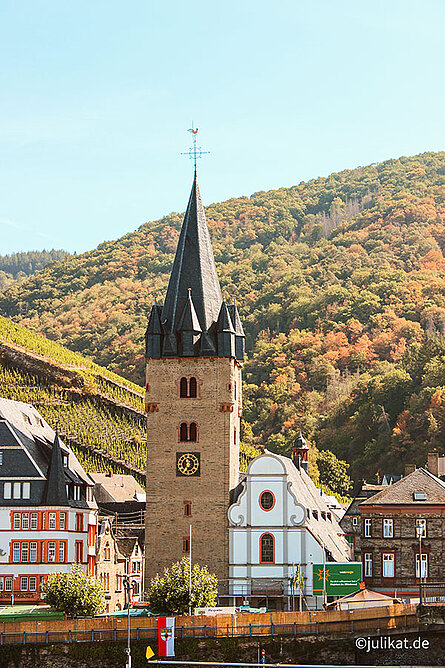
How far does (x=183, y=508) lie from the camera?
73.4 m

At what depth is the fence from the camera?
57.5 meters

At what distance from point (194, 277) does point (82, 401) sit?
45550 mm

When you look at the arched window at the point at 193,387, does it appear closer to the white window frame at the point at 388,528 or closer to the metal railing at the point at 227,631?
the white window frame at the point at 388,528

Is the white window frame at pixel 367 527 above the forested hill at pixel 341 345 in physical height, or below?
below

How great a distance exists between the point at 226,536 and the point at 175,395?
9.68m

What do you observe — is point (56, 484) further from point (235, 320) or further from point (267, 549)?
point (235, 320)

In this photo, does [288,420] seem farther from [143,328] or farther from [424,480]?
[424,480]

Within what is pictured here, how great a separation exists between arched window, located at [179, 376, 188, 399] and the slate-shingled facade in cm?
856

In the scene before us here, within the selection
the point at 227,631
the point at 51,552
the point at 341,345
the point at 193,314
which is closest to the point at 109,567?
the point at 51,552

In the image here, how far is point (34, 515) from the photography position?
2800 inches

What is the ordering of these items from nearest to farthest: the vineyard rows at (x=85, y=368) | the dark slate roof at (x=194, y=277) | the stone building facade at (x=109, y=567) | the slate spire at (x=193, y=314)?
1. the slate spire at (x=193, y=314)
2. the dark slate roof at (x=194, y=277)
3. the stone building facade at (x=109, y=567)
4. the vineyard rows at (x=85, y=368)

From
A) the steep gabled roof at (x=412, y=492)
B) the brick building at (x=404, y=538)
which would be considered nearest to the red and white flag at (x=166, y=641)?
the brick building at (x=404, y=538)

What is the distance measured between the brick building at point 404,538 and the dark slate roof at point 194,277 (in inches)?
669

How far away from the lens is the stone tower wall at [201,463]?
2867 inches
